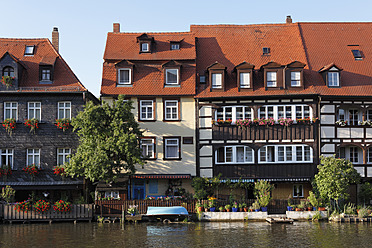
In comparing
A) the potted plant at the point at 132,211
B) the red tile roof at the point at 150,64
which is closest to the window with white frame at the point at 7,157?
the red tile roof at the point at 150,64

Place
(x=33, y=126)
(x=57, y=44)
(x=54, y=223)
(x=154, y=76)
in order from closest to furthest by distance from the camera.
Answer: (x=54, y=223)
(x=33, y=126)
(x=154, y=76)
(x=57, y=44)

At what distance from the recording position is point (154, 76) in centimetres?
3959

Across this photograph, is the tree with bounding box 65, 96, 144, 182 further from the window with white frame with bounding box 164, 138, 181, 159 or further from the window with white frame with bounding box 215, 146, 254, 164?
the window with white frame with bounding box 215, 146, 254, 164

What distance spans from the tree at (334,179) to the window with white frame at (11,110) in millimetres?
23217

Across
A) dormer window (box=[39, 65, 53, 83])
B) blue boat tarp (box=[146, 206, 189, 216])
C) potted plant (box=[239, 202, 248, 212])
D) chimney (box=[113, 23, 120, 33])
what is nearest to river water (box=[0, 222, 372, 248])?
blue boat tarp (box=[146, 206, 189, 216])

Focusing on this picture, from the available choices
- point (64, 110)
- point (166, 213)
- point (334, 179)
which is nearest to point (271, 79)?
point (334, 179)

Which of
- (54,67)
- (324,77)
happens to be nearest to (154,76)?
(54,67)

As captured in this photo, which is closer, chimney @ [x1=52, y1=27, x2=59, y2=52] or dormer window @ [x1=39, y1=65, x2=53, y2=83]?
dormer window @ [x1=39, y1=65, x2=53, y2=83]

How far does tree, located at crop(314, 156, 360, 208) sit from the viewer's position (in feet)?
110

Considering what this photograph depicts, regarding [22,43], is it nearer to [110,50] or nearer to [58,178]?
[110,50]

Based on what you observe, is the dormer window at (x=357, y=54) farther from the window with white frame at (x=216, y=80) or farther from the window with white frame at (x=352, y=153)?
the window with white frame at (x=216, y=80)

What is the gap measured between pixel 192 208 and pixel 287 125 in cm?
999

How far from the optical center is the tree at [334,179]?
3350 centimetres

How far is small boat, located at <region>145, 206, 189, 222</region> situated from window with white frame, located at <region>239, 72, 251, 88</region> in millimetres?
11748
